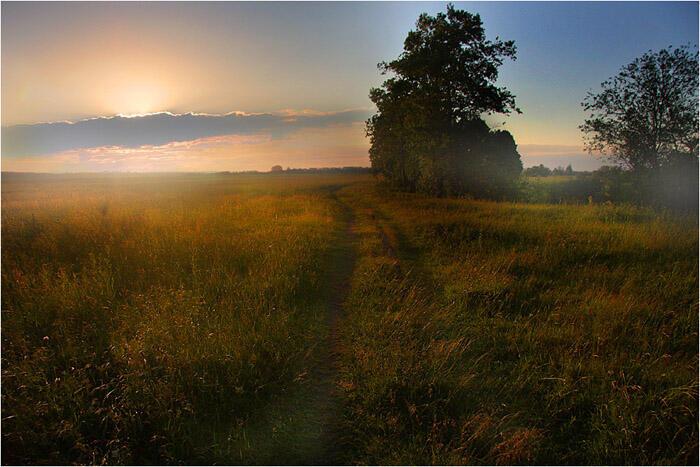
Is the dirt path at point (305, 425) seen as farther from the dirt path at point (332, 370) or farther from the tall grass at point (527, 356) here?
the tall grass at point (527, 356)

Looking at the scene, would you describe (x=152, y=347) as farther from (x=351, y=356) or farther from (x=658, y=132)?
(x=658, y=132)

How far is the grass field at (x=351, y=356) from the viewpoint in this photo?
3.67 metres

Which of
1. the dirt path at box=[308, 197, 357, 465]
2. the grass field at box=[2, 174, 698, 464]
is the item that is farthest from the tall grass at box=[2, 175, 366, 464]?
the dirt path at box=[308, 197, 357, 465]

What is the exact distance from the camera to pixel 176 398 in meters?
4.16

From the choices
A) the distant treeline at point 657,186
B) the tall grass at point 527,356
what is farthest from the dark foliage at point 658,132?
the tall grass at point 527,356

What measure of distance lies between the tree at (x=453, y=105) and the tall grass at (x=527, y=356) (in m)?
19.9

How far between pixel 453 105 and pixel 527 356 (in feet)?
87.9

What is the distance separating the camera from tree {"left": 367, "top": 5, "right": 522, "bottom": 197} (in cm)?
2688

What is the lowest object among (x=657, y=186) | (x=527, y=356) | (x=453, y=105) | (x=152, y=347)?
(x=527, y=356)

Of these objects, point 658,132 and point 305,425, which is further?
point 658,132

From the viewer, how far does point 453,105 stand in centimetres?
2819

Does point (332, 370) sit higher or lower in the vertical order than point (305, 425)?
higher

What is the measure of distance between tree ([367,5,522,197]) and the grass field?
20.2 metres

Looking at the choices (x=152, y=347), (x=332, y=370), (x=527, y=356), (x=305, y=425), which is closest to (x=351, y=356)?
(x=332, y=370)
